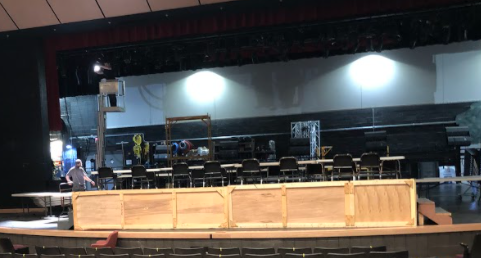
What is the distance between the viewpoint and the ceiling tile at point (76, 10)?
945 cm

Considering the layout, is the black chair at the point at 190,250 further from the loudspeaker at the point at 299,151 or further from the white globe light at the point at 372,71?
the white globe light at the point at 372,71

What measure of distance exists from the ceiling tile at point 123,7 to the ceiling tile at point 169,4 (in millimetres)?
198

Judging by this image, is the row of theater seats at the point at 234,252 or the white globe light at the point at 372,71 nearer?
the row of theater seats at the point at 234,252

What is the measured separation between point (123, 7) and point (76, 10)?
129 centimetres

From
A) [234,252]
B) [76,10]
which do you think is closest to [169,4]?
[76,10]

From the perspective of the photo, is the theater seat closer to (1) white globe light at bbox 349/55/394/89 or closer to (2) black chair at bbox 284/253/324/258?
(2) black chair at bbox 284/253/324/258

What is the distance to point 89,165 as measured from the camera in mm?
14266

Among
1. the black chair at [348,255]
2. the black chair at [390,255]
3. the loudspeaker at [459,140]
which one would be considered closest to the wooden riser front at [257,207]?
the black chair at [348,255]

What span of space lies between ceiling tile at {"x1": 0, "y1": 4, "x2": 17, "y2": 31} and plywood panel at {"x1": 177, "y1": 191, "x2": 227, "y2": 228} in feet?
25.6

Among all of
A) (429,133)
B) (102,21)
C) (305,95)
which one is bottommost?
(429,133)

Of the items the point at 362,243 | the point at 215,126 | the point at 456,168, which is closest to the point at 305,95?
the point at 215,126

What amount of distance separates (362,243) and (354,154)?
741 cm

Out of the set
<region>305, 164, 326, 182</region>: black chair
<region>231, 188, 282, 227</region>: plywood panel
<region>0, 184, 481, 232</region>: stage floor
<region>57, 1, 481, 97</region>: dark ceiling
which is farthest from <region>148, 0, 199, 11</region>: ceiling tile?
<region>0, 184, 481, 232</region>: stage floor

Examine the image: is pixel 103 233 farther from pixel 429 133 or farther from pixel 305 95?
pixel 429 133
